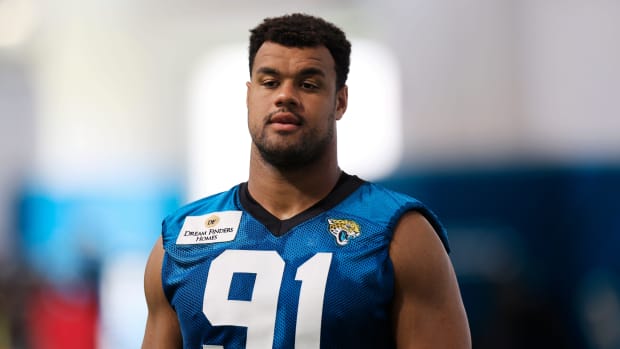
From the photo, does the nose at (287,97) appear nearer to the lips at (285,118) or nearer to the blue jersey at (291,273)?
the lips at (285,118)

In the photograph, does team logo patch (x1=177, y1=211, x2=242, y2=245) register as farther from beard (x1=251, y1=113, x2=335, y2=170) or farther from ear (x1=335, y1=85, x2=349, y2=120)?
ear (x1=335, y1=85, x2=349, y2=120)

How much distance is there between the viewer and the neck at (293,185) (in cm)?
221

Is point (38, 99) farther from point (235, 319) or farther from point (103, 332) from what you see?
point (235, 319)

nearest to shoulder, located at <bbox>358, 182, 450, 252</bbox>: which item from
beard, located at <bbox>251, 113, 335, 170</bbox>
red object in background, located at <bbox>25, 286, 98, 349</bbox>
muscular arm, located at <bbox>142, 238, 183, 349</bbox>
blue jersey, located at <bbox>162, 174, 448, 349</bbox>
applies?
blue jersey, located at <bbox>162, 174, 448, 349</bbox>

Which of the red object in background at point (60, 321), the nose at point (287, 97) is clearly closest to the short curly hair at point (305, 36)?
the nose at point (287, 97)

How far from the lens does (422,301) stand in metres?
2.04

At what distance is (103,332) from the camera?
22.8 ft

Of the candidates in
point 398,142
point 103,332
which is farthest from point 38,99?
point 398,142

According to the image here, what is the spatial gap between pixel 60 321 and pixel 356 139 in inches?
99.1

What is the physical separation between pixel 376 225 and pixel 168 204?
5.57m

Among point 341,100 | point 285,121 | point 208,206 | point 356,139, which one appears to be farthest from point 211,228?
point 356,139

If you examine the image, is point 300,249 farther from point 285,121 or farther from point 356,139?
point 356,139

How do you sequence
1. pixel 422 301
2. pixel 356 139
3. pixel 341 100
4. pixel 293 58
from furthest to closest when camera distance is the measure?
pixel 356 139 → pixel 341 100 → pixel 293 58 → pixel 422 301

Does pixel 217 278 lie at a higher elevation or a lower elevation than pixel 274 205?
lower
